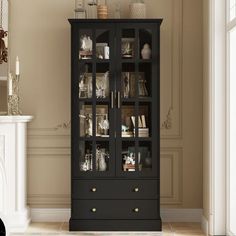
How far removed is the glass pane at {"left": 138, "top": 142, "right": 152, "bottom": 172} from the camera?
4.68 meters

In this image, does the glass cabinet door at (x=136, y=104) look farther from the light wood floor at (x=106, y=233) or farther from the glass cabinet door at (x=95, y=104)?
the light wood floor at (x=106, y=233)

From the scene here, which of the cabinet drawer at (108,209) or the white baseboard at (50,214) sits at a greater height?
the cabinet drawer at (108,209)

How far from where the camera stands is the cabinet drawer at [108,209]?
4668 mm

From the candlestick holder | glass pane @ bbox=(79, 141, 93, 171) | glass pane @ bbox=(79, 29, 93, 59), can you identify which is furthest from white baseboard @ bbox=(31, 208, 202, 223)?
glass pane @ bbox=(79, 29, 93, 59)

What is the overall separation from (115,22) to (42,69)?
94cm

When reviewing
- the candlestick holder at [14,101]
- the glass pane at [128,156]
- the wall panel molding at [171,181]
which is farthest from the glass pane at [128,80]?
the candlestick holder at [14,101]

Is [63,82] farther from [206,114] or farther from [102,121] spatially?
[206,114]

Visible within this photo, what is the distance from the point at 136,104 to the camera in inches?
183

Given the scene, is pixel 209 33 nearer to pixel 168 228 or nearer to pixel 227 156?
pixel 227 156

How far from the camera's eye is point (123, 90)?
469cm

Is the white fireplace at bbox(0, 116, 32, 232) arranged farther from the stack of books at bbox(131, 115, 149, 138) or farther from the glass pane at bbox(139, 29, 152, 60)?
the glass pane at bbox(139, 29, 152, 60)

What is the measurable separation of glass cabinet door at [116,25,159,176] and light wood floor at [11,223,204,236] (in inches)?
22.0

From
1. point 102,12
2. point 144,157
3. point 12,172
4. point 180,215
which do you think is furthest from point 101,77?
point 180,215

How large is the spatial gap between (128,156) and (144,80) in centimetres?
74
